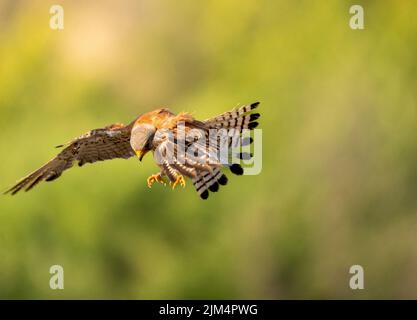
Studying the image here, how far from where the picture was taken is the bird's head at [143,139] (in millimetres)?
5273

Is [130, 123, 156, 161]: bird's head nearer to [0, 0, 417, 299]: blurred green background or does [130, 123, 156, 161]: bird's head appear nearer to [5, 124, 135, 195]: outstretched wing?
[5, 124, 135, 195]: outstretched wing

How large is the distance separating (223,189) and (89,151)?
450cm

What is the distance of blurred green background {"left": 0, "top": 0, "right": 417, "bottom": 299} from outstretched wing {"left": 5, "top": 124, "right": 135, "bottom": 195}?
3768 mm

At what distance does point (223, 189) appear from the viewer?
1036 cm

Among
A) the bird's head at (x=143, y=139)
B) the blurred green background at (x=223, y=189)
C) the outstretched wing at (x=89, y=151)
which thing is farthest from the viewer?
the blurred green background at (x=223, y=189)

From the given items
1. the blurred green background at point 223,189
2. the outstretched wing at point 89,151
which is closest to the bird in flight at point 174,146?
the outstretched wing at point 89,151

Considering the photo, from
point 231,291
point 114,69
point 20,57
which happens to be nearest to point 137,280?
point 231,291

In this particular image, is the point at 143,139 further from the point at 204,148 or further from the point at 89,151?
the point at 89,151

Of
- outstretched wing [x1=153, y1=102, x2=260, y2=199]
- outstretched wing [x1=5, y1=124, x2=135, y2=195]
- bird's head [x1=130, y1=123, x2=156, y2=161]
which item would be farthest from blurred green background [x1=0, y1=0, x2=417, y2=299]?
bird's head [x1=130, y1=123, x2=156, y2=161]

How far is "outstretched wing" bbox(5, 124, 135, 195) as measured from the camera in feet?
18.7

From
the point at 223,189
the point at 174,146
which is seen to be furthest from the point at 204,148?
the point at 223,189

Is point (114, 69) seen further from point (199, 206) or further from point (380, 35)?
point (380, 35)

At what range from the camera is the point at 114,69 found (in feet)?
34.4

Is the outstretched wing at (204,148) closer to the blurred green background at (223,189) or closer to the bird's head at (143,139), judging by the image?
the bird's head at (143,139)
